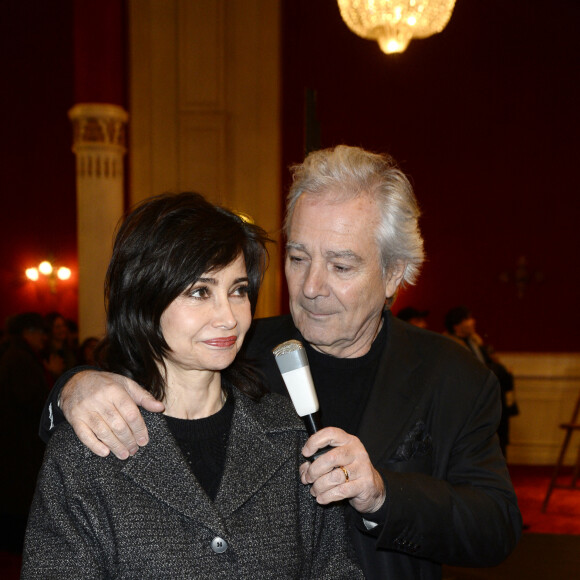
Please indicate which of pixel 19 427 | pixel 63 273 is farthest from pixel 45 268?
pixel 19 427

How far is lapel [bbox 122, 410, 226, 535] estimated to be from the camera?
55.4 inches

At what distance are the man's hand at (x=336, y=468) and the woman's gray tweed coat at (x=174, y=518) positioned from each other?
14 cm

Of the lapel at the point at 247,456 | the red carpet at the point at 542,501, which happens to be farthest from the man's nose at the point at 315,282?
the red carpet at the point at 542,501

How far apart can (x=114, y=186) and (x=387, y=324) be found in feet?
19.1

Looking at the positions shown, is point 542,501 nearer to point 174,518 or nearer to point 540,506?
point 540,506

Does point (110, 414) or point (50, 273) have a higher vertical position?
point (110, 414)

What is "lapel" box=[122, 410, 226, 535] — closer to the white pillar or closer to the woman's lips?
the woman's lips

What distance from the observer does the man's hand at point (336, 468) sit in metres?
1.38

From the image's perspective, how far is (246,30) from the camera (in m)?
8.16

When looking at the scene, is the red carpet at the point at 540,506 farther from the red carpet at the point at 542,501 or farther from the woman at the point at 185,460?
the woman at the point at 185,460

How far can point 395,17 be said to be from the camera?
4.86m

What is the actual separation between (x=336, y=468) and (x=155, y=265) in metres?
0.53

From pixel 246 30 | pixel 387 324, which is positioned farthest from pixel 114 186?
pixel 387 324

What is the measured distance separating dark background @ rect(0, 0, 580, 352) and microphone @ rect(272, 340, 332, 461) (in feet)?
22.4
